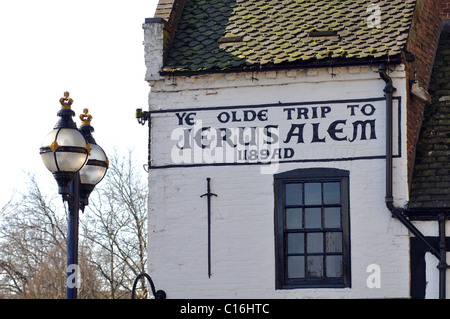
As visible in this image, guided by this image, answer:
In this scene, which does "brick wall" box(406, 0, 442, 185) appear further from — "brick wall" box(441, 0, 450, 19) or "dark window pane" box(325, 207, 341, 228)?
"dark window pane" box(325, 207, 341, 228)


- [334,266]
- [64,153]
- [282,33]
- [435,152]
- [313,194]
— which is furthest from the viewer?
[282,33]

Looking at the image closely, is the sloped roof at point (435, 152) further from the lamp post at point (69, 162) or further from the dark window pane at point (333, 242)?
the lamp post at point (69, 162)

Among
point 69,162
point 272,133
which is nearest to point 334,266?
point 272,133

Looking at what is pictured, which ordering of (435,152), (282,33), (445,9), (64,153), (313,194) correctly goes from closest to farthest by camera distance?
(64,153), (313,194), (435,152), (282,33), (445,9)

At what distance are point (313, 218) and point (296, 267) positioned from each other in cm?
81

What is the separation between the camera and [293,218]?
1495 centimetres

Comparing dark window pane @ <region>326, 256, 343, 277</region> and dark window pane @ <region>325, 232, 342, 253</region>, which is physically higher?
dark window pane @ <region>325, 232, 342, 253</region>

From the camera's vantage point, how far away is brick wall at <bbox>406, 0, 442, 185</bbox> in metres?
15.2

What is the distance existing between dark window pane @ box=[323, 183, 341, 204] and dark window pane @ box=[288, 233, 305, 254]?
0.67m

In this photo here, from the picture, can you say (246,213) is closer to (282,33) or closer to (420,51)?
(282,33)

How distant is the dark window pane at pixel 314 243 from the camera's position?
14.8 metres

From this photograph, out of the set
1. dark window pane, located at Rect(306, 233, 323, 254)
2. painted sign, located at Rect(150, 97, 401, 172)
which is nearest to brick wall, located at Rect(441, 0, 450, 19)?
painted sign, located at Rect(150, 97, 401, 172)

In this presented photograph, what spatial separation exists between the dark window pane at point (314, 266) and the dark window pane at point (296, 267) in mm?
78
